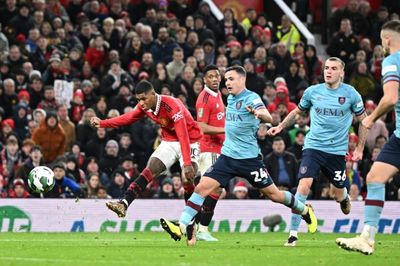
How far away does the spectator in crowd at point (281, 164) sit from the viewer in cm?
2411

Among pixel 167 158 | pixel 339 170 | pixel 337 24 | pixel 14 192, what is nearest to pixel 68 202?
pixel 14 192

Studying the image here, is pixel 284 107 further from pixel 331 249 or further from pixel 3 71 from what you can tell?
pixel 331 249

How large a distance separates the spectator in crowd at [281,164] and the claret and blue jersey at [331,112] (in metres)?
6.96

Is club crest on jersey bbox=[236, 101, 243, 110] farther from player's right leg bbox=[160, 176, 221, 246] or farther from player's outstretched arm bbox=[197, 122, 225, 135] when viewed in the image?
player's outstretched arm bbox=[197, 122, 225, 135]

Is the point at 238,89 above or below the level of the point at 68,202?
above

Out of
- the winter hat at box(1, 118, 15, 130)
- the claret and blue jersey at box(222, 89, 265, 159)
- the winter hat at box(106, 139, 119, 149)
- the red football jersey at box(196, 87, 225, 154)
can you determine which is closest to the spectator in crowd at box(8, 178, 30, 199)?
the winter hat at box(1, 118, 15, 130)

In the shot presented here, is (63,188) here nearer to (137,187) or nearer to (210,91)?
(210,91)

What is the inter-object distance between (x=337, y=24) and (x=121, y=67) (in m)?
6.82

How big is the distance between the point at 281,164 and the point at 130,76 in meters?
4.65

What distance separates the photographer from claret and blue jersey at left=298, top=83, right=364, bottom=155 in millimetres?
17047

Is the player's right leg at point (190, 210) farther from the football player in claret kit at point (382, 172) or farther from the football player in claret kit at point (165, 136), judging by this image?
the football player in claret kit at point (382, 172)

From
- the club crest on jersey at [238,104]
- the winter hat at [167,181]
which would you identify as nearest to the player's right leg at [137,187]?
the club crest on jersey at [238,104]

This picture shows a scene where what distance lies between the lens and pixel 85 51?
28.0 metres

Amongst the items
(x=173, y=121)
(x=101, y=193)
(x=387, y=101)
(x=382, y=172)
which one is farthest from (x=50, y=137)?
(x=387, y=101)
